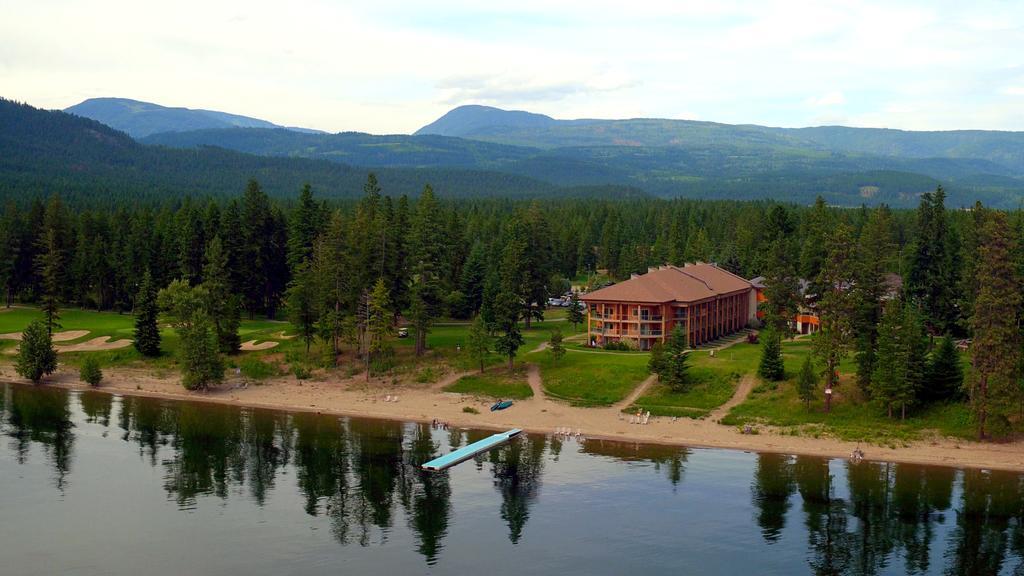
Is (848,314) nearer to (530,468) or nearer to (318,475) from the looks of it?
(530,468)

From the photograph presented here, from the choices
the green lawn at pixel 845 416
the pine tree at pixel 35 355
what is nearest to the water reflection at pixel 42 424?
the pine tree at pixel 35 355

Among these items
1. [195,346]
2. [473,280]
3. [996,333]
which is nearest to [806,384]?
[996,333]

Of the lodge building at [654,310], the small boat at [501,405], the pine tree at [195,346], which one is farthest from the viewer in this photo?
the lodge building at [654,310]

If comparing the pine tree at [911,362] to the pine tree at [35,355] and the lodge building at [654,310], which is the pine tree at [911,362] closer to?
the lodge building at [654,310]

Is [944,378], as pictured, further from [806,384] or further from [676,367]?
[676,367]

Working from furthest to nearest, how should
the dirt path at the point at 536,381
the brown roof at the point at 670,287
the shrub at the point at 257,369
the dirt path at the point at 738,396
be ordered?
the brown roof at the point at 670,287 → the shrub at the point at 257,369 → the dirt path at the point at 536,381 → the dirt path at the point at 738,396

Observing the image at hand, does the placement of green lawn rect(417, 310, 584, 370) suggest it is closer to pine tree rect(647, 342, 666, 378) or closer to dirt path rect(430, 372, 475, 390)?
dirt path rect(430, 372, 475, 390)
